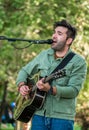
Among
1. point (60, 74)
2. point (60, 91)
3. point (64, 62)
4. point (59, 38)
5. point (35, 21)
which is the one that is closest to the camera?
point (60, 74)

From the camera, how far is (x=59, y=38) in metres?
6.14

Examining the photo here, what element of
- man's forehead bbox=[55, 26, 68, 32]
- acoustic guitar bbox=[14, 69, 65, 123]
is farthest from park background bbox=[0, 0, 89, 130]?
man's forehead bbox=[55, 26, 68, 32]

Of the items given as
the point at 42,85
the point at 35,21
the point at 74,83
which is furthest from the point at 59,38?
the point at 35,21

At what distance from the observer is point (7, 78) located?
16750 mm

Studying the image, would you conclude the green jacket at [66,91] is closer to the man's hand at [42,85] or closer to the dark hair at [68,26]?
the man's hand at [42,85]

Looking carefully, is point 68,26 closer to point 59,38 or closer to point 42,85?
point 59,38

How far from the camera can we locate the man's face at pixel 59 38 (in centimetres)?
610

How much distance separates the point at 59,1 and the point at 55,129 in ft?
26.1

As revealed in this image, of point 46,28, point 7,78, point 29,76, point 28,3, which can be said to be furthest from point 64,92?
point 7,78

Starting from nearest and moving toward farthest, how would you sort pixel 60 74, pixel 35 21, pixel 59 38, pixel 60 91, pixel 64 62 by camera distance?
pixel 60 74 → pixel 60 91 → pixel 64 62 → pixel 59 38 → pixel 35 21

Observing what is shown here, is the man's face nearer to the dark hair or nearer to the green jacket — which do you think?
the dark hair

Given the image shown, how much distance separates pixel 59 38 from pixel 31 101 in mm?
721

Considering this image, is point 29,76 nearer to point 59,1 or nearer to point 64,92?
point 64,92

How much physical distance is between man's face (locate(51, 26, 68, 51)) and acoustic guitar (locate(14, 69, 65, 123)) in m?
0.43
